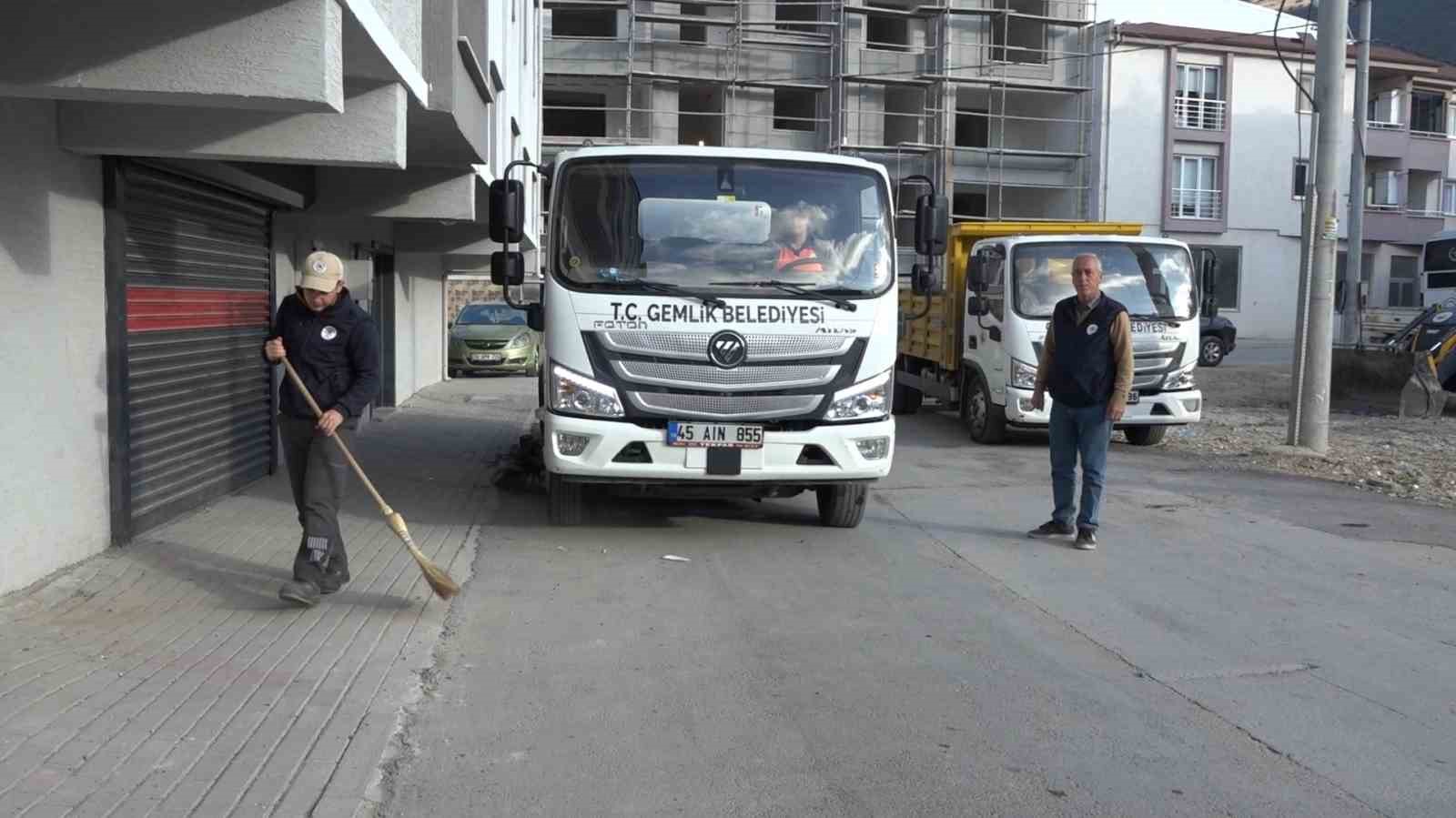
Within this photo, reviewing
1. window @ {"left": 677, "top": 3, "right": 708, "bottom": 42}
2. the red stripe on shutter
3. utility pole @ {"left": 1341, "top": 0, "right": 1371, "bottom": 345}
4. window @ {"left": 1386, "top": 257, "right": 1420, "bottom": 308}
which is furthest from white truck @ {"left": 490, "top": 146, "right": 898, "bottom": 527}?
window @ {"left": 1386, "top": 257, "right": 1420, "bottom": 308}

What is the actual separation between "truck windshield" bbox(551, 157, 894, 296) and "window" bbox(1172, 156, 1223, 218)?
39210 millimetres

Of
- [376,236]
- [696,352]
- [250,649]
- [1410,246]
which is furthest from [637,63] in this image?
[250,649]

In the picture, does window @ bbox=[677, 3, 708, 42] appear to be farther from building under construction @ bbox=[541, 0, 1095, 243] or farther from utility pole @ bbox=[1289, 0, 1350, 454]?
utility pole @ bbox=[1289, 0, 1350, 454]

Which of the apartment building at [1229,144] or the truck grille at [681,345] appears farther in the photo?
the apartment building at [1229,144]

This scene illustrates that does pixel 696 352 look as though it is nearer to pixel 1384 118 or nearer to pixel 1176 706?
pixel 1176 706

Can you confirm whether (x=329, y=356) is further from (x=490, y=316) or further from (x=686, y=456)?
(x=490, y=316)

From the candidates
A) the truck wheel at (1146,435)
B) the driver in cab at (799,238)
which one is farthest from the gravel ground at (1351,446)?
the driver in cab at (799,238)

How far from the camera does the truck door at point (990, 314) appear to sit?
559 inches

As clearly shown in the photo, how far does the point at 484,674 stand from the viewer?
18.2 feet

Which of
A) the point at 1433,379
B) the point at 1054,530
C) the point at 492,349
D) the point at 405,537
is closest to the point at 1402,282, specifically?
the point at 1433,379

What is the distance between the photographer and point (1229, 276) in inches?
1796

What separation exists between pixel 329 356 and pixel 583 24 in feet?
124

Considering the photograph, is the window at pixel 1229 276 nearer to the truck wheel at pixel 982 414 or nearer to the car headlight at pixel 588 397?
the truck wheel at pixel 982 414

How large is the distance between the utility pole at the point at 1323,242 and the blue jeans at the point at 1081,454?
5.72m
